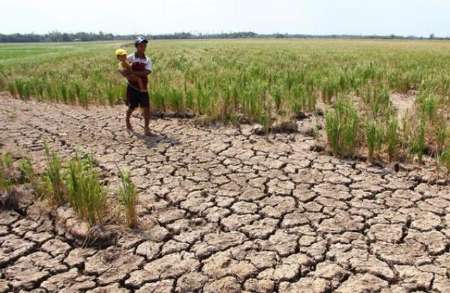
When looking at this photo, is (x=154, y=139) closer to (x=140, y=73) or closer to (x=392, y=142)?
(x=140, y=73)

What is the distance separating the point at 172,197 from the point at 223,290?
1.60 meters

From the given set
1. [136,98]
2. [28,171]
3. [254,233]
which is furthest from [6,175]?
[254,233]

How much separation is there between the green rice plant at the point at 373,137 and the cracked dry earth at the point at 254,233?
290 mm

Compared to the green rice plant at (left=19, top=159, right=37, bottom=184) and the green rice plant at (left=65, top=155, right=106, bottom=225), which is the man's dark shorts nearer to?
the green rice plant at (left=19, top=159, right=37, bottom=184)

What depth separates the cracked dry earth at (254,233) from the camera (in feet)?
9.55

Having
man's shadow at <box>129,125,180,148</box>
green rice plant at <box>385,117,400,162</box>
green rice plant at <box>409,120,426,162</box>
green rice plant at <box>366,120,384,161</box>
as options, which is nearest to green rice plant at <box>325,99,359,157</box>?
green rice plant at <box>366,120,384,161</box>

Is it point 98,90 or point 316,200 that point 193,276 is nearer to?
point 316,200

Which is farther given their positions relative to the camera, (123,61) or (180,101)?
(180,101)

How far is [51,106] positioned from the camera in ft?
29.6

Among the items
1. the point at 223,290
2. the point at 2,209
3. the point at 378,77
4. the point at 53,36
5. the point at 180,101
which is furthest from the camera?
the point at 53,36

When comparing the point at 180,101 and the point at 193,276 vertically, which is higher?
the point at 180,101

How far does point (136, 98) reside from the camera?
652 centimetres

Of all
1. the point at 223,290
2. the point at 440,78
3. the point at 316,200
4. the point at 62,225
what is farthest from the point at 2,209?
the point at 440,78

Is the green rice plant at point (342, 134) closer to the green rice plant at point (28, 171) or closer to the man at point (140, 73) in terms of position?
the man at point (140, 73)
